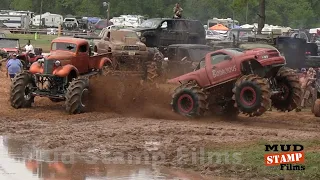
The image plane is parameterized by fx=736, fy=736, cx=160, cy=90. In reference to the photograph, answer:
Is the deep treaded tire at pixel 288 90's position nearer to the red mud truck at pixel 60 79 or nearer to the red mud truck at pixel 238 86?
the red mud truck at pixel 238 86

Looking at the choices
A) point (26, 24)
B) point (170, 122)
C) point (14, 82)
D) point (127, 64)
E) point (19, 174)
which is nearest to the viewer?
point (19, 174)

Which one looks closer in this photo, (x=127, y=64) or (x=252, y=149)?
(x=252, y=149)

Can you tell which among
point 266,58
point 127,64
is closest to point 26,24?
point 127,64

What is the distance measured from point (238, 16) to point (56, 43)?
6368 cm

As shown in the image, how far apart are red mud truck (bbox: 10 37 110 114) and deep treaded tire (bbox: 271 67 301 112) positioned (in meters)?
5.24

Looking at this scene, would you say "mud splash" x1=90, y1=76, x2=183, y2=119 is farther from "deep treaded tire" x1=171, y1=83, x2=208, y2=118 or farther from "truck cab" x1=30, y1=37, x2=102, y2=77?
"truck cab" x1=30, y1=37, x2=102, y2=77

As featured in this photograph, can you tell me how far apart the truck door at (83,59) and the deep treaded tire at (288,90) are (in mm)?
5784

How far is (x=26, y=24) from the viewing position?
2736 inches

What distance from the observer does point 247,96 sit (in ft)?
61.1

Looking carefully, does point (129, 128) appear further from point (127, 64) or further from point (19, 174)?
point (127, 64)

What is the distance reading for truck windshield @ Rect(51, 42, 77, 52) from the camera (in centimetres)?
2172

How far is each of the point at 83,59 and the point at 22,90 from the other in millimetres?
2073

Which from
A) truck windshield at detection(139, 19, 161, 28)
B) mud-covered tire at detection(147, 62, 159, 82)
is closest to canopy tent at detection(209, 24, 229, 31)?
truck windshield at detection(139, 19, 161, 28)

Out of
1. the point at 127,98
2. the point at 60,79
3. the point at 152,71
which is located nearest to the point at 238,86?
the point at 127,98
